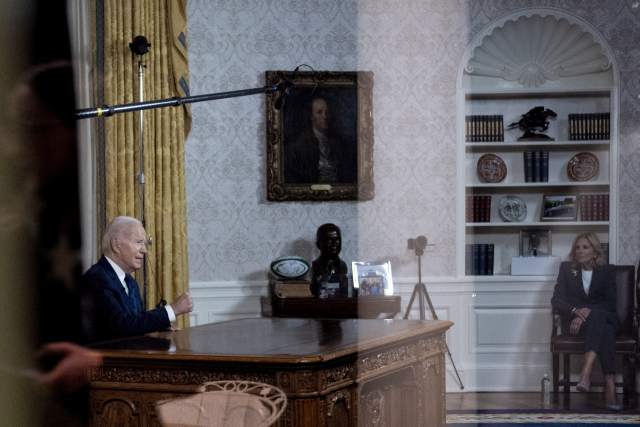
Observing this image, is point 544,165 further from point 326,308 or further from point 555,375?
point 326,308

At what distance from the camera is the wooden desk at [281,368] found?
1.94m

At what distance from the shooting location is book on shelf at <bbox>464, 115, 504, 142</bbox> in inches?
188

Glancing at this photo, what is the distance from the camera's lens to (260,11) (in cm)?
467

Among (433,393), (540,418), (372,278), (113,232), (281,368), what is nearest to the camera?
(281,368)

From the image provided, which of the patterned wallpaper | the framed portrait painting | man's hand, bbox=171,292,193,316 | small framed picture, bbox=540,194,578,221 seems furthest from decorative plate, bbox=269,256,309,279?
small framed picture, bbox=540,194,578,221

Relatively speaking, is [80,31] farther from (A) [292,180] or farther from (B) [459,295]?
(B) [459,295]

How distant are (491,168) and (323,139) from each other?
4.34ft

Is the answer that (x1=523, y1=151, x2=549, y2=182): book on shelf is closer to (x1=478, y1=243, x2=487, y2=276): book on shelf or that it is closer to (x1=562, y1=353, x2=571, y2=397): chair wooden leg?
(x1=478, y1=243, x2=487, y2=276): book on shelf

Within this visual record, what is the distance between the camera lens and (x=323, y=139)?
4668mm

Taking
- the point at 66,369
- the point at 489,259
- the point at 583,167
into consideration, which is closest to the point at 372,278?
the point at 489,259

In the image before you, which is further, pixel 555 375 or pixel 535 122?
pixel 535 122

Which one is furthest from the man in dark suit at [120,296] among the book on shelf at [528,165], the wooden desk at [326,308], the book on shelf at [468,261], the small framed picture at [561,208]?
the small framed picture at [561,208]

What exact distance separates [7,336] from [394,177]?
181 inches

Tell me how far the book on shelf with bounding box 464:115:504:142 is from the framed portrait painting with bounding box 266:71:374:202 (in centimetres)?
77
